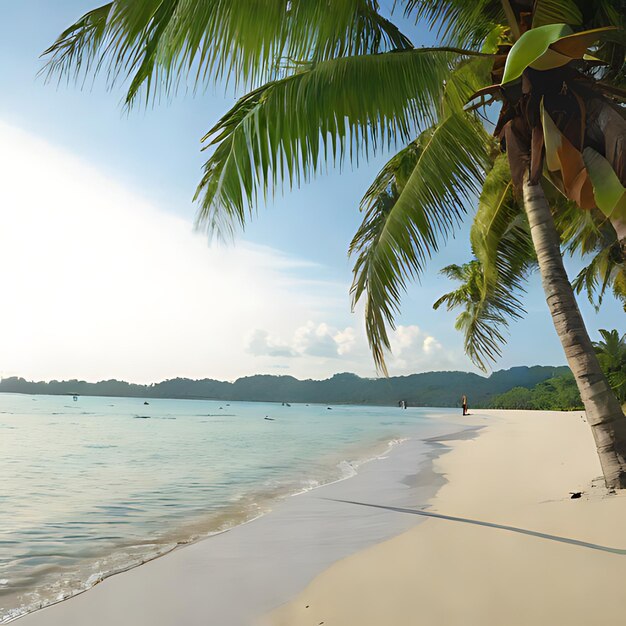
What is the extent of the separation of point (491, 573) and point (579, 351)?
2.89m

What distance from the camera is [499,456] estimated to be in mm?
10945

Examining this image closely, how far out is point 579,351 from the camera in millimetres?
5188

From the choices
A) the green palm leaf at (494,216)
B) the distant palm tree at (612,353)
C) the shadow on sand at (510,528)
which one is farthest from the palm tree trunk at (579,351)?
the distant palm tree at (612,353)

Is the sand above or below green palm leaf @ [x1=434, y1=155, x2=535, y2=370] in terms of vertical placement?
below

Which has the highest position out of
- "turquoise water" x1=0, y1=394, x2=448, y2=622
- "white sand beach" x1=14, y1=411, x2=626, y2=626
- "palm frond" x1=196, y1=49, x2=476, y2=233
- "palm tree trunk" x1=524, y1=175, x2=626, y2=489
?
"palm frond" x1=196, y1=49, x2=476, y2=233

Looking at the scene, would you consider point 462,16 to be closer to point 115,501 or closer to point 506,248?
point 506,248

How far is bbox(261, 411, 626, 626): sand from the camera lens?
2.51m

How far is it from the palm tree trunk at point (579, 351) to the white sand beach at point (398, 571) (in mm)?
412

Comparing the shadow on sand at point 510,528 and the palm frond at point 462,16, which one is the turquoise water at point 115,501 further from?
the palm frond at point 462,16

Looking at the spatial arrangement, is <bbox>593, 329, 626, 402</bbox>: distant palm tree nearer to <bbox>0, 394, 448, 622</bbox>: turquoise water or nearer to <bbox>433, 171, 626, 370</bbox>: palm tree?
<bbox>433, 171, 626, 370</bbox>: palm tree

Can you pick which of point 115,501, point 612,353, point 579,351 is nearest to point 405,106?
point 579,351

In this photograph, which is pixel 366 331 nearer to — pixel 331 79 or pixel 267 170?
pixel 267 170

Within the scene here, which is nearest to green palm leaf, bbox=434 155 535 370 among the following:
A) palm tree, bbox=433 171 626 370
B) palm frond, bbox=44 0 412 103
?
Answer: palm tree, bbox=433 171 626 370

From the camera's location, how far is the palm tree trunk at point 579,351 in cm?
498
